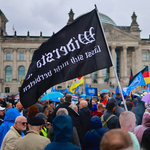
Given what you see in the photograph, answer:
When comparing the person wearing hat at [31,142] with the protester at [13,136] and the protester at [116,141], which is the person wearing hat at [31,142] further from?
the protester at [116,141]

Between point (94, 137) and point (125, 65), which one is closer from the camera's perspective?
point (94, 137)

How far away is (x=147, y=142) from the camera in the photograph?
12.4 ft

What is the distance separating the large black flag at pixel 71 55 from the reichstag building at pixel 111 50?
45752 mm

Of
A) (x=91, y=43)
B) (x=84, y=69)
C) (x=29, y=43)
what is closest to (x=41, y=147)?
(x=84, y=69)

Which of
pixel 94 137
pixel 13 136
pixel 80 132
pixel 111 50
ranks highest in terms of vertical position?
pixel 111 50

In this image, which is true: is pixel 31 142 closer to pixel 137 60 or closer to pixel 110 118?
pixel 110 118

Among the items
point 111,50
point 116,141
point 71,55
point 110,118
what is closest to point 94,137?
point 110,118

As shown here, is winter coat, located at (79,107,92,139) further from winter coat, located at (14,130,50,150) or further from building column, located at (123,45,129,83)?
building column, located at (123,45,129,83)

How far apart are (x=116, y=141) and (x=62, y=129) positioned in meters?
1.45

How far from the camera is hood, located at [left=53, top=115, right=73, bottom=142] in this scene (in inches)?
122

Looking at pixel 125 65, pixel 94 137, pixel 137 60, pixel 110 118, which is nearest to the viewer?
pixel 94 137

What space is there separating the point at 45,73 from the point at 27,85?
54 centimetres

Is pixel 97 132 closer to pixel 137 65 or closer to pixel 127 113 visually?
pixel 127 113

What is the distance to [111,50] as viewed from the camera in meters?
52.9
